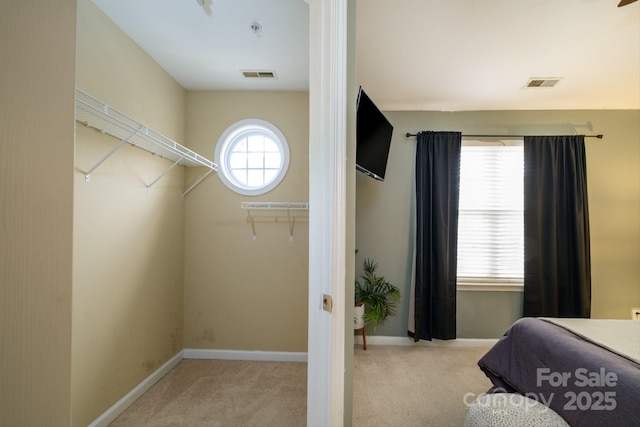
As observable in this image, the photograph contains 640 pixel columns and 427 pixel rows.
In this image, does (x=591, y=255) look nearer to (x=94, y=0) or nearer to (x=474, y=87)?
(x=474, y=87)

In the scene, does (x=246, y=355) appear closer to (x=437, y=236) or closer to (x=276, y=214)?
(x=276, y=214)

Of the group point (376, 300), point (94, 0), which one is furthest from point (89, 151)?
point (376, 300)

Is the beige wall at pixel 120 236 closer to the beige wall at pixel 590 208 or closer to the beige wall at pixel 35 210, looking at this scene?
the beige wall at pixel 35 210

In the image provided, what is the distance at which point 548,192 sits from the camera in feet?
9.23

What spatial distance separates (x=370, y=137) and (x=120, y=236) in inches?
76.7

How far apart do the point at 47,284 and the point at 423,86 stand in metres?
2.84

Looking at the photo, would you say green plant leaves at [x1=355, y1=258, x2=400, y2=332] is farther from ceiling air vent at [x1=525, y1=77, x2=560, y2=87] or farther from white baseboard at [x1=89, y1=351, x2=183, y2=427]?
ceiling air vent at [x1=525, y1=77, x2=560, y2=87]

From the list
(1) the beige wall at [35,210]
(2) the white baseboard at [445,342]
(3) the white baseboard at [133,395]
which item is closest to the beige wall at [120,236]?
(3) the white baseboard at [133,395]

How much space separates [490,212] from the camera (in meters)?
2.91

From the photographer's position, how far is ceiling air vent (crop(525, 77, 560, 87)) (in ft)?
7.86

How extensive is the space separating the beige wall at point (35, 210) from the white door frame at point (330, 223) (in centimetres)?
63

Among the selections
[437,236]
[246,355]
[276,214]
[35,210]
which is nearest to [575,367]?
[437,236]

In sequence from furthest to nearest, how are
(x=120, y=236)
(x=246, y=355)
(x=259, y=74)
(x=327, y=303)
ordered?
1. (x=246, y=355)
2. (x=259, y=74)
3. (x=120, y=236)
4. (x=327, y=303)

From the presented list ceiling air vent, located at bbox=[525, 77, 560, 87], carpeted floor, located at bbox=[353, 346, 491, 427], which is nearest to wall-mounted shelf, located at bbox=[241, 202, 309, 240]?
carpeted floor, located at bbox=[353, 346, 491, 427]
